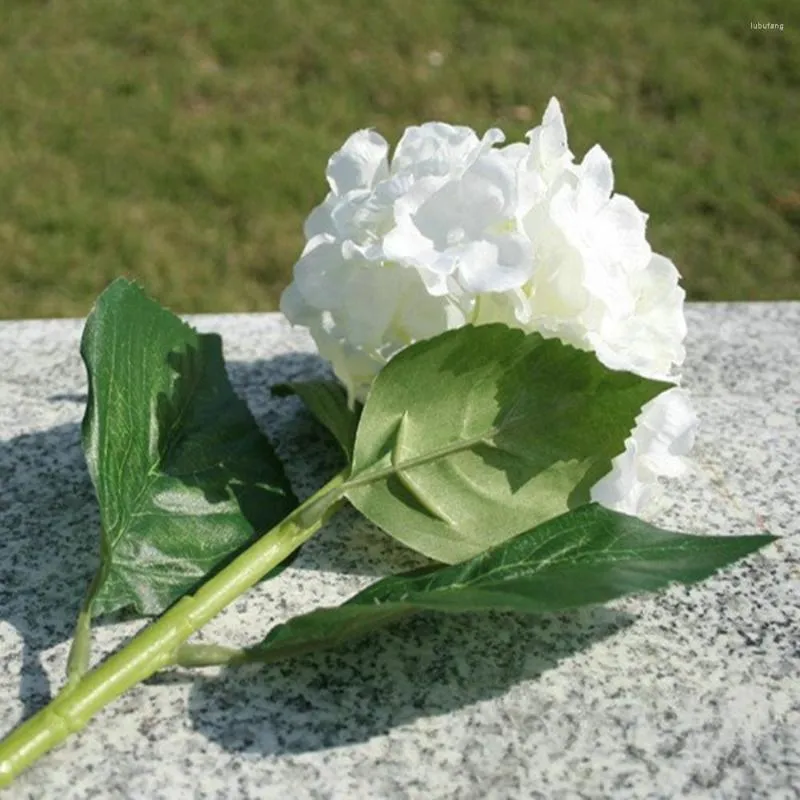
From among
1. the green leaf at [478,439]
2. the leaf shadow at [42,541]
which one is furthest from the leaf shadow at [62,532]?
the green leaf at [478,439]

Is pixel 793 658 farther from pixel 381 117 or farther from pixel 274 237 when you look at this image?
pixel 381 117

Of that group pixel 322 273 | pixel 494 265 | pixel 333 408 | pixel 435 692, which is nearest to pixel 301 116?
pixel 333 408

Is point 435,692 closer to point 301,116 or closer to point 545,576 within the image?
point 545,576

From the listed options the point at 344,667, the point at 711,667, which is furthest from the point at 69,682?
the point at 711,667

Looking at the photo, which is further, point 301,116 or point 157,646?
point 301,116

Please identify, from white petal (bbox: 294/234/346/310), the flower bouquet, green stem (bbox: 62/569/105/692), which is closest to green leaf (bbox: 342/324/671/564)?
the flower bouquet

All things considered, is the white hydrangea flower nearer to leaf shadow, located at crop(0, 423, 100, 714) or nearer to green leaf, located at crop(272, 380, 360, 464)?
green leaf, located at crop(272, 380, 360, 464)
